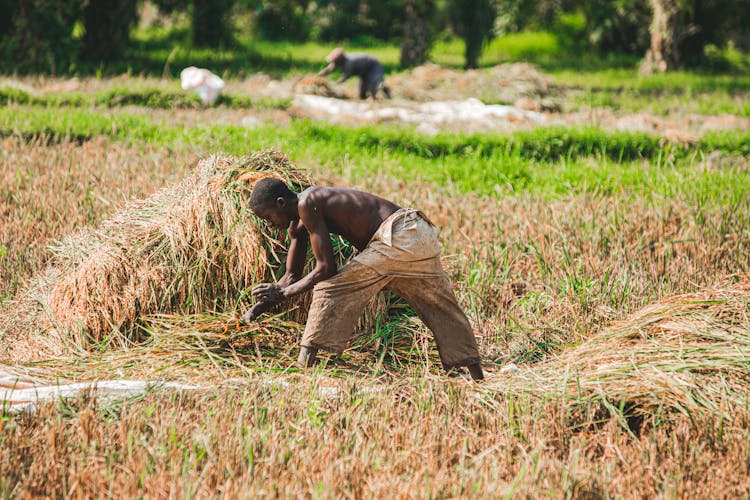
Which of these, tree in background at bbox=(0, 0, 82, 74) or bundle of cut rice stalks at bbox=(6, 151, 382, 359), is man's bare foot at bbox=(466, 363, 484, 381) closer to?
bundle of cut rice stalks at bbox=(6, 151, 382, 359)

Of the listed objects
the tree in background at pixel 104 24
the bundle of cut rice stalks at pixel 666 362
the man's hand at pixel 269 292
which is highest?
the tree in background at pixel 104 24

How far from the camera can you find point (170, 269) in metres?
4.20

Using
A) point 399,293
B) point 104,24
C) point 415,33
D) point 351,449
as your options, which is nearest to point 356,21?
point 415,33

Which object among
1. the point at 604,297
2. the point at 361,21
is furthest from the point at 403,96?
the point at 361,21

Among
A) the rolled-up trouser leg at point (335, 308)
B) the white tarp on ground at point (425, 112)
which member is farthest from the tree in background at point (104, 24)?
the rolled-up trouser leg at point (335, 308)

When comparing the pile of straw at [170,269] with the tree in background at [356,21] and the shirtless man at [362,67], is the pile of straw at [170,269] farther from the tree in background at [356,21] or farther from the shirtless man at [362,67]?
the tree in background at [356,21]

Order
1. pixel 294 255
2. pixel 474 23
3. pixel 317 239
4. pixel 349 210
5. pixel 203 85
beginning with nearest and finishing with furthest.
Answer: pixel 317 239
pixel 349 210
pixel 294 255
pixel 203 85
pixel 474 23

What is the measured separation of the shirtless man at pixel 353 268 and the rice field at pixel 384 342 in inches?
8.9

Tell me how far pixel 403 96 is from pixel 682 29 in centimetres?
960

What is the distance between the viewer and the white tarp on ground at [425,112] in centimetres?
1047

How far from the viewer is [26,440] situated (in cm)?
282

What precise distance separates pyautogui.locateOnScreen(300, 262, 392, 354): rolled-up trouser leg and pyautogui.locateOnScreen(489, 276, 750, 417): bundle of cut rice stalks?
83 cm

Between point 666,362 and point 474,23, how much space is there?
15827mm

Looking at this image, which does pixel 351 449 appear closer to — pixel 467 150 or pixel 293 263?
pixel 293 263
